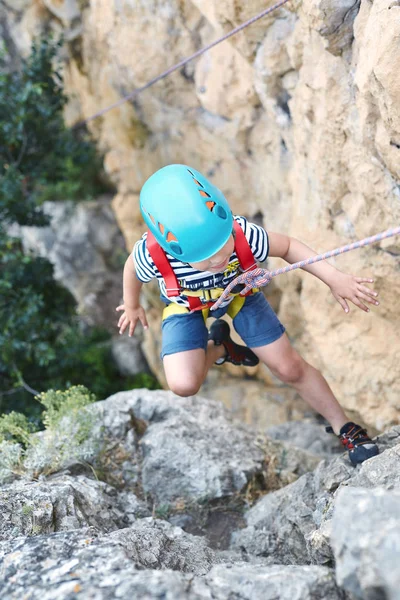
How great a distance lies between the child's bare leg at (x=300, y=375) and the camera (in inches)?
138

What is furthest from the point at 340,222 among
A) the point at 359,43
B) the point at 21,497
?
the point at 21,497

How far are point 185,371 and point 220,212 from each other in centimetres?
105

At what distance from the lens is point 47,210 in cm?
939

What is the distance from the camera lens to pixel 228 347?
4.01 metres

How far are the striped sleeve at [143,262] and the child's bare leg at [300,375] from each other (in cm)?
85

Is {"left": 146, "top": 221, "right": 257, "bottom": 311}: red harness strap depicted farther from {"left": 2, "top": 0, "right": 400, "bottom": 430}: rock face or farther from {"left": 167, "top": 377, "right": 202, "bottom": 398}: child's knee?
{"left": 2, "top": 0, "right": 400, "bottom": 430}: rock face

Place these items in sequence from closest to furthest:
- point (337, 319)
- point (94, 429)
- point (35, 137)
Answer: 1. point (94, 429)
2. point (337, 319)
3. point (35, 137)

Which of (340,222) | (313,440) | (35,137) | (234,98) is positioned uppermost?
(35,137)

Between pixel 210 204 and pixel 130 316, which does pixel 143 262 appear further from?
pixel 210 204

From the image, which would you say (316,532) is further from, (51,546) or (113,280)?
(113,280)

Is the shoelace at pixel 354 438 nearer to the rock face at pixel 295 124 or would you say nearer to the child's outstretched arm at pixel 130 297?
the rock face at pixel 295 124

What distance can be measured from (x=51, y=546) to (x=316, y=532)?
1.13m

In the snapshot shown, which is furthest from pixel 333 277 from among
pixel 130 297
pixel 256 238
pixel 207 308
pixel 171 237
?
pixel 130 297

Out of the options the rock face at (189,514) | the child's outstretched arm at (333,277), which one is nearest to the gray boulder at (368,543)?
the rock face at (189,514)
